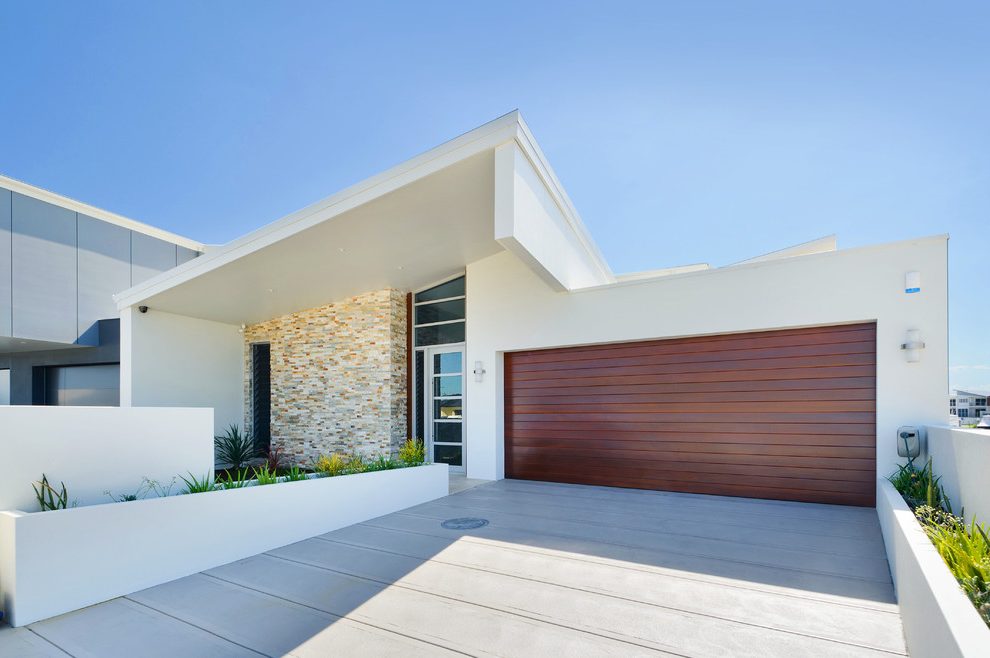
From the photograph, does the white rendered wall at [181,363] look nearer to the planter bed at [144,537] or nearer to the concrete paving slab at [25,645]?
the planter bed at [144,537]

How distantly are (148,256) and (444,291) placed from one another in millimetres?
8267

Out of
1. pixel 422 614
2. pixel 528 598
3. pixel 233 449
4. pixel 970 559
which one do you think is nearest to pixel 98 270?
pixel 233 449

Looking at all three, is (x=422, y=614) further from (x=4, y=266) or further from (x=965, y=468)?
(x=4, y=266)

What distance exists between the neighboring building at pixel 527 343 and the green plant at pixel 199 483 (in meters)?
3.52

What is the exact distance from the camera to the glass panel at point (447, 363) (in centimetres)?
986

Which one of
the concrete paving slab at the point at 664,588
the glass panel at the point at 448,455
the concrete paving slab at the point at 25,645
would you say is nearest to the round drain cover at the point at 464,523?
the concrete paving slab at the point at 664,588

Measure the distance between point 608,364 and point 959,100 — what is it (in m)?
6.55

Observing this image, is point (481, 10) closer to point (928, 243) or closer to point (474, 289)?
point (474, 289)

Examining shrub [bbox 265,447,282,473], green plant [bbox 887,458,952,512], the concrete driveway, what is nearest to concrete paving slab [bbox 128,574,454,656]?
the concrete driveway

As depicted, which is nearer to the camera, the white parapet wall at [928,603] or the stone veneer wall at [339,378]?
the white parapet wall at [928,603]

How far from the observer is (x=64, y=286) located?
1070 cm

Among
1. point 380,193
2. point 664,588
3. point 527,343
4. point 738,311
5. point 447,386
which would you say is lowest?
point 664,588

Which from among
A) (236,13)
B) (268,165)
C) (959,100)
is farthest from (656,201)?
(236,13)

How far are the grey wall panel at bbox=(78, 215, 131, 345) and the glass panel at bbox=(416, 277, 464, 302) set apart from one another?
758 cm
